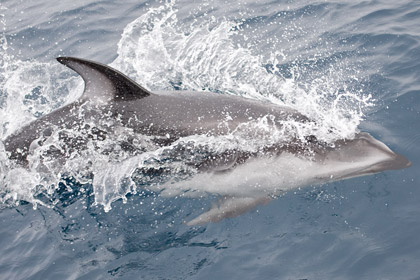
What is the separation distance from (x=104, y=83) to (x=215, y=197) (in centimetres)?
219

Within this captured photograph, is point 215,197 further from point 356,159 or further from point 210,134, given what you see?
point 356,159

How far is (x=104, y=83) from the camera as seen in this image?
21.5 feet

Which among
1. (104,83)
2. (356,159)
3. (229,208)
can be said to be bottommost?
(229,208)

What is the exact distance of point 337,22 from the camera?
11.7 metres

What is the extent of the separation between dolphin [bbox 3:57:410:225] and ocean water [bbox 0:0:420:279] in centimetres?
18

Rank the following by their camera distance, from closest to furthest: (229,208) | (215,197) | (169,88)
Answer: (229,208) < (215,197) < (169,88)

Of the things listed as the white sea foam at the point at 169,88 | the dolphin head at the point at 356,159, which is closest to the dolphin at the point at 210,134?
the dolphin head at the point at 356,159

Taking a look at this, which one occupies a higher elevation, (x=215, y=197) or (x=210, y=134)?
(x=210, y=134)

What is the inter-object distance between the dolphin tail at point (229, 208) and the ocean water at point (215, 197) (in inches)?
3.2

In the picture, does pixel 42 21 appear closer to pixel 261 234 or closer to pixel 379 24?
pixel 379 24

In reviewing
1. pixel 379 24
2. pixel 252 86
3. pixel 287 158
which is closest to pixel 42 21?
pixel 252 86

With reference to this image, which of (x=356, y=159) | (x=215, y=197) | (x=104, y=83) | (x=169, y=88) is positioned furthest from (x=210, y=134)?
(x=169, y=88)

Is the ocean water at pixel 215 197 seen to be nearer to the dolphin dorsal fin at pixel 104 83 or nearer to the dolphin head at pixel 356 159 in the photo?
the dolphin head at pixel 356 159

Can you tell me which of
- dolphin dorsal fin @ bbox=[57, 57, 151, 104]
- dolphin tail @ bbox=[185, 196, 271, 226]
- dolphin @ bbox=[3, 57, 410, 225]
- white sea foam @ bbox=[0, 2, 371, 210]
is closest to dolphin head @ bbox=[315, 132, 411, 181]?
dolphin @ bbox=[3, 57, 410, 225]
